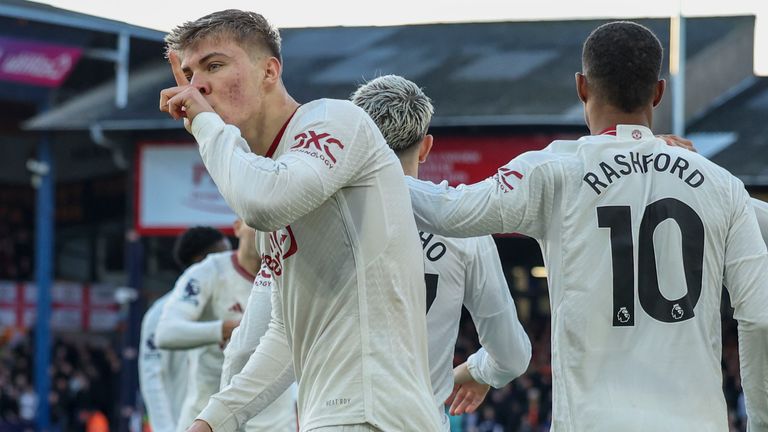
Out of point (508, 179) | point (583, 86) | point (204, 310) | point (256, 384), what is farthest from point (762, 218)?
point (204, 310)

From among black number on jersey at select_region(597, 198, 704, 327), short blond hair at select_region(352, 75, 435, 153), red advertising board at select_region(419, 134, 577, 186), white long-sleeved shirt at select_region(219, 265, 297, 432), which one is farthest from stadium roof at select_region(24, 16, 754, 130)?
black number on jersey at select_region(597, 198, 704, 327)

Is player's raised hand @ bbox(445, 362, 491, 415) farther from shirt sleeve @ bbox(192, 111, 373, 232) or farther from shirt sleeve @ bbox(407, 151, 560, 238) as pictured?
shirt sleeve @ bbox(192, 111, 373, 232)

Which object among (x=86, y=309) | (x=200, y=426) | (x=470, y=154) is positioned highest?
(x=470, y=154)

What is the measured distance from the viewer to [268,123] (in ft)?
13.5

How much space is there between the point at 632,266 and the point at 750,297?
1.23 feet

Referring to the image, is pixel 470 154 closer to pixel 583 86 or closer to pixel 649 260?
pixel 583 86

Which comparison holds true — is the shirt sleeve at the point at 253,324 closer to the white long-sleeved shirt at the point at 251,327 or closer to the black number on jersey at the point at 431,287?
the white long-sleeved shirt at the point at 251,327

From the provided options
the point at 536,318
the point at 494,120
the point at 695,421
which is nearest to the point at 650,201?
the point at 695,421

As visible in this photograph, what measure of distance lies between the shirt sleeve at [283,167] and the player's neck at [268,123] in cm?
14

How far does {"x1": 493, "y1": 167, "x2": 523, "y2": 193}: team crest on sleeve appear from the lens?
421 centimetres

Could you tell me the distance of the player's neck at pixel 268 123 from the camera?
412 centimetres

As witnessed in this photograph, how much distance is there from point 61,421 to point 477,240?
23657 millimetres

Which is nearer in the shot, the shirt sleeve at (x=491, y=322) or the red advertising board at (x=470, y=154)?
the shirt sleeve at (x=491, y=322)

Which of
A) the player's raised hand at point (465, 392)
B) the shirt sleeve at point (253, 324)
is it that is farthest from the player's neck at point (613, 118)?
the shirt sleeve at point (253, 324)
